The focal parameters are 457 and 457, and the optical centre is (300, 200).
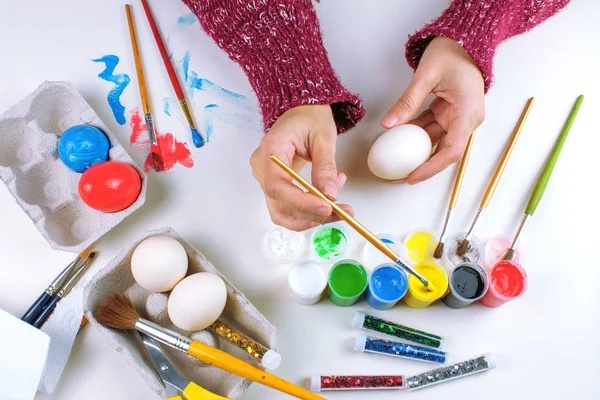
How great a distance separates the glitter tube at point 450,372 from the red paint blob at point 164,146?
1.78 feet

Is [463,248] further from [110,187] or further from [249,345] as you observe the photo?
[110,187]

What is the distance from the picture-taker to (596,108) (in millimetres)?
905

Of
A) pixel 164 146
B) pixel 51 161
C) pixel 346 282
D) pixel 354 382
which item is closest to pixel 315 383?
pixel 354 382

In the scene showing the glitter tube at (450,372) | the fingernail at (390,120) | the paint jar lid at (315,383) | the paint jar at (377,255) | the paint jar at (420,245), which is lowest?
the glitter tube at (450,372)

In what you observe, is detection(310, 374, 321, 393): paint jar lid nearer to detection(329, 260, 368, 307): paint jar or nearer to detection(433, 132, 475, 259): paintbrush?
detection(329, 260, 368, 307): paint jar

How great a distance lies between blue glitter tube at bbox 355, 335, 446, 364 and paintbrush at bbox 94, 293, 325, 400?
129mm

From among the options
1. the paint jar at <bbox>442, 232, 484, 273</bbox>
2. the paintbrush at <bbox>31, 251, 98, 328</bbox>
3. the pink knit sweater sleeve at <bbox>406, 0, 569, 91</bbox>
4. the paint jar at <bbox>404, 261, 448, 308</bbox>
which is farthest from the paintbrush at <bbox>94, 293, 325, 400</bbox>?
the pink knit sweater sleeve at <bbox>406, 0, 569, 91</bbox>

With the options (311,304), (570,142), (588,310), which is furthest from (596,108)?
(311,304)

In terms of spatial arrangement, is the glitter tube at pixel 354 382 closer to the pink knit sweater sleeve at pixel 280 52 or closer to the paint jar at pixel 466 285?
the paint jar at pixel 466 285

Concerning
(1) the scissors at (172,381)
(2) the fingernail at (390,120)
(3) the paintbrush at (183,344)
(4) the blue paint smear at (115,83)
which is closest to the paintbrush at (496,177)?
(2) the fingernail at (390,120)

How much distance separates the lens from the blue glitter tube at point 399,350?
2.38ft

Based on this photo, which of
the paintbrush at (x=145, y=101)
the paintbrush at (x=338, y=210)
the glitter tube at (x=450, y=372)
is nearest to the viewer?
the paintbrush at (x=338, y=210)

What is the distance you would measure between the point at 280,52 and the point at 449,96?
30 centimetres

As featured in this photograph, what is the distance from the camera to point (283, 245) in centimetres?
80
